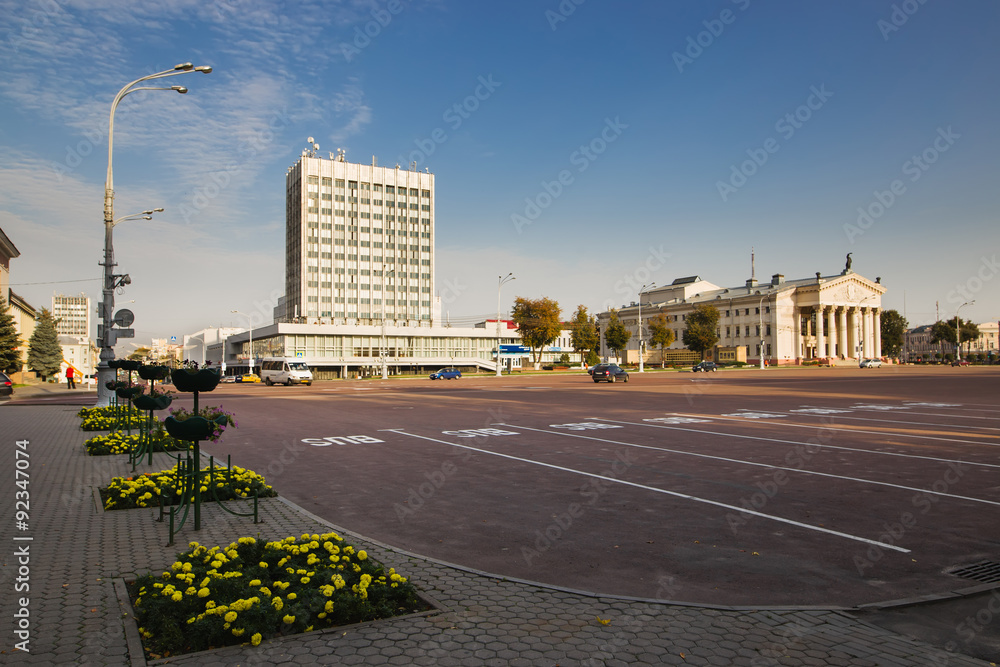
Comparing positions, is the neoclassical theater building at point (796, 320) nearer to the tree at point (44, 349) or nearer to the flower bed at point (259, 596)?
the tree at point (44, 349)

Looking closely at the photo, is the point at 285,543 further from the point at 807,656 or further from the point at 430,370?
the point at 430,370

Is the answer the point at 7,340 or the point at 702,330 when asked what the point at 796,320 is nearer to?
the point at 702,330

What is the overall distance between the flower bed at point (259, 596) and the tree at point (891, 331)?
551 feet

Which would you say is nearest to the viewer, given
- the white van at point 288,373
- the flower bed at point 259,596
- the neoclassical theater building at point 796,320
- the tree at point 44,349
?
the flower bed at point 259,596

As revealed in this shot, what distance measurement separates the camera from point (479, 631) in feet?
14.4

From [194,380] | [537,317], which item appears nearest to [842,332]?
[537,317]

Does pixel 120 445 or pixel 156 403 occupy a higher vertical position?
pixel 156 403

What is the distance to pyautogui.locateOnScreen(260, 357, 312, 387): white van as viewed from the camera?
189ft

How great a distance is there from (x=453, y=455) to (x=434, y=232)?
457ft

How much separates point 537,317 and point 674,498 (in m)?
84.1

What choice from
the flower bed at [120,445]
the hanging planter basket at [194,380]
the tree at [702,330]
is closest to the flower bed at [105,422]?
the flower bed at [120,445]

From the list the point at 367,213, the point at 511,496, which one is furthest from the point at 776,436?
the point at 367,213

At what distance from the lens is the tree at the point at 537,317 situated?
3649 inches

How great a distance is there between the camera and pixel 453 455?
13.2 m
